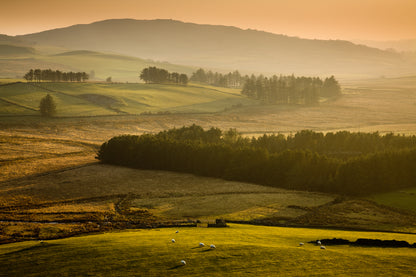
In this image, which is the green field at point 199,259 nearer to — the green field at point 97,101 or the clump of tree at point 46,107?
the clump of tree at point 46,107

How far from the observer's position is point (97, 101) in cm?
17050

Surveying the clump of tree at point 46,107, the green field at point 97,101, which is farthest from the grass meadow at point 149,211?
the clump of tree at point 46,107

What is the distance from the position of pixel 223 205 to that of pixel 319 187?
21.4 metres

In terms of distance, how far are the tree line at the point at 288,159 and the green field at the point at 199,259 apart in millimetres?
39370

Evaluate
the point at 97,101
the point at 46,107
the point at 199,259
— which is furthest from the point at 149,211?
the point at 97,101

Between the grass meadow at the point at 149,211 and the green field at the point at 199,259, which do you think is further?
the grass meadow at the point at 149,211

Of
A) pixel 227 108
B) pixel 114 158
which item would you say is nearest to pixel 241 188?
pixel 114 158

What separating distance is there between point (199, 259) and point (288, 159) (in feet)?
169

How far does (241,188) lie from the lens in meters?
73.8

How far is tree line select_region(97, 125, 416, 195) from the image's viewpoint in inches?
2840

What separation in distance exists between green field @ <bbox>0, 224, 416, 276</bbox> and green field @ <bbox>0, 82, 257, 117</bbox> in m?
119

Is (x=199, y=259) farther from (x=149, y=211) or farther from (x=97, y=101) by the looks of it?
(x=97, y=101)

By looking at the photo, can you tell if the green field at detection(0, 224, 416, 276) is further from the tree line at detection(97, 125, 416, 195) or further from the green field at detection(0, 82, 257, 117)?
the green field at detection(0, 82, 257, 117)

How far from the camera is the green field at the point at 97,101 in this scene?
15012cm
